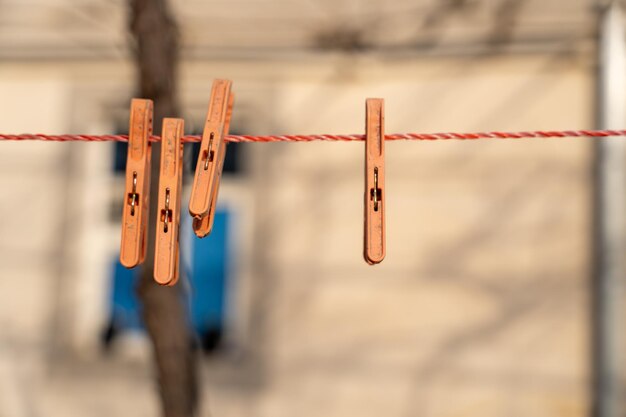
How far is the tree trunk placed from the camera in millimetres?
2645

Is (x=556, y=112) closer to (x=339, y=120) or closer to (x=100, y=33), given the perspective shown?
(x=339, y=120)

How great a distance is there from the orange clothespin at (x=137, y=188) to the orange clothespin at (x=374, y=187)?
569mm

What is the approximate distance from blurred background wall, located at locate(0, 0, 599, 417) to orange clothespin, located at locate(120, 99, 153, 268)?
2.08m

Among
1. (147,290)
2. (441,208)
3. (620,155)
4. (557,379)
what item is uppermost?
(620,155)

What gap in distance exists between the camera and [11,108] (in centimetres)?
423

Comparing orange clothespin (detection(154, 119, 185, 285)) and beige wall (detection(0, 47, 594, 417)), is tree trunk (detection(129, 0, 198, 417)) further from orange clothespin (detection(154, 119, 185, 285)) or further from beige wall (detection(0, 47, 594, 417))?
beige wall (detection(0, 47, 594, 417))

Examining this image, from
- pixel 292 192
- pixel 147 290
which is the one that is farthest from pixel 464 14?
pixel 147 290

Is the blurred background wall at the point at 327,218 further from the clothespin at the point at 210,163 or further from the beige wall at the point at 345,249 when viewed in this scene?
the clothespin at the point at 210,163

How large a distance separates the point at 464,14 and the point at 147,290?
2.31 metres

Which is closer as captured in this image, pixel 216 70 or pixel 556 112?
pixel 556 112

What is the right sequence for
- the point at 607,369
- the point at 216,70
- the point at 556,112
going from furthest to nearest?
1. the point at 216,70
2. the point at 556,112
3. the point at 607,369

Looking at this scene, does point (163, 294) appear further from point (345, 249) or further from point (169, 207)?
point (345, 249)

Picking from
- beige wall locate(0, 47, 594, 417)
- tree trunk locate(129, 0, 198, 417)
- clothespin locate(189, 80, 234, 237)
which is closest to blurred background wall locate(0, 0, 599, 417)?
beige wall locate(0, 47, 594, 417)

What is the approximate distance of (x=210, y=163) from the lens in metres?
1.86
